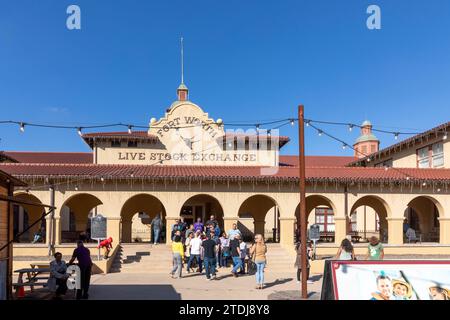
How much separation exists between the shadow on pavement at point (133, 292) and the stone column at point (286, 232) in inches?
368

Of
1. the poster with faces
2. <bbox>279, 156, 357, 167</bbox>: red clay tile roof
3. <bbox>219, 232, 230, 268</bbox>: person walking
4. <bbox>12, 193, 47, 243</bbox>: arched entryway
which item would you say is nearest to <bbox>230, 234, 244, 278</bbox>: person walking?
<bbox>219, 232, 230, 268</bbox>: person walking

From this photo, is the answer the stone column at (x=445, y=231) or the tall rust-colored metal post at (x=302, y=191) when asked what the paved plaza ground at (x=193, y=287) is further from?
the stone column at (x=445, y=231)

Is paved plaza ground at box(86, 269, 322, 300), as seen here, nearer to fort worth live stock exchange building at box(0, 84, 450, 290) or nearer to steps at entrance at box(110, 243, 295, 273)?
steps at entrance at box(110, 243, 295, 273)

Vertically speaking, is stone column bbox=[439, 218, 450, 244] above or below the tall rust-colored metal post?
below

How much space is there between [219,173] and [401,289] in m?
16.1

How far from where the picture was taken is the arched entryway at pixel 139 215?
86.6 feet

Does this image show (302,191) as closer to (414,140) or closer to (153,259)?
(153,259)

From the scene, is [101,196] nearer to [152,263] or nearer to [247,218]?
[152,263]

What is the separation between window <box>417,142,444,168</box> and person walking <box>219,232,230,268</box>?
14.3m

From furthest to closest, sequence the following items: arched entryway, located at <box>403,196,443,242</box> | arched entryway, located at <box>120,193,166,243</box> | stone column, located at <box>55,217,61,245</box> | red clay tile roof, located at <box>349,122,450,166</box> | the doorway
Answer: the doorway < arched entryway, located at <box>403,196,443,242</box> < arched entryway, located at <box>120,193,166,243</box> < red clay tile roof, located at <box>349,122,450,166</box> < stone column, located at <box>55,217,61,245</box>

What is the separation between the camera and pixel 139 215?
32.4 m

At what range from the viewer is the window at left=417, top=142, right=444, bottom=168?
2542 cm

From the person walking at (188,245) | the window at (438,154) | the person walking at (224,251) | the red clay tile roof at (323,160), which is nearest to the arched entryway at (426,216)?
the window at (438,154)

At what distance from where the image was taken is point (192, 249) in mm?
16469
